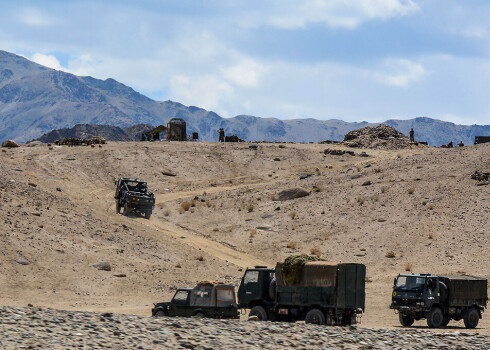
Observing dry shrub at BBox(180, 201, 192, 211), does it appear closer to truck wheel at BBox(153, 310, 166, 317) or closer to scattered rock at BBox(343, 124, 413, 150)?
truck wheel at BBox(153, 310, 166, 317)

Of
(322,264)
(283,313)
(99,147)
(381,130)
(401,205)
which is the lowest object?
(283,313)

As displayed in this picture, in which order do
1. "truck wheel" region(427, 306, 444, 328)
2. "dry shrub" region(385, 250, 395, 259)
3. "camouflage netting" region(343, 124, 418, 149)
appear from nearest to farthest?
"truck wheel" region(427, 306, 444, 328) → "dry shrub" region(385, 250, 395, 259) → "camouflage netting" region(343, 124, 418, 149)

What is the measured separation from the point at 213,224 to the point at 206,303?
31.1 metres

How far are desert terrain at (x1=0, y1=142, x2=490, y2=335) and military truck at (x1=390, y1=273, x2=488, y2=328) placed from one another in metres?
0.72

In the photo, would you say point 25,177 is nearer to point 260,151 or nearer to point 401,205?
point 401,205

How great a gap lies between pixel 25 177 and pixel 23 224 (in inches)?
667

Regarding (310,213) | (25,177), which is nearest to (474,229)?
(310,213)

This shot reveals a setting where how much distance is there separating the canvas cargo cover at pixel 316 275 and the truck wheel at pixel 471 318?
25.2 feet

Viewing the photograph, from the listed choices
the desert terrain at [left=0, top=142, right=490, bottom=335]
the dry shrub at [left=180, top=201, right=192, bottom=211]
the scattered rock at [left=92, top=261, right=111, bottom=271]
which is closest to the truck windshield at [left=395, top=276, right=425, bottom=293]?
the desert terrain at [left=0, top=142, right=490, bottom=335]

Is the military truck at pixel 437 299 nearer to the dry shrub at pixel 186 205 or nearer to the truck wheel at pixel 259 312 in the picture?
the truck wheel at pixel 259 312

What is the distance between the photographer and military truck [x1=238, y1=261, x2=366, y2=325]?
27.9 m

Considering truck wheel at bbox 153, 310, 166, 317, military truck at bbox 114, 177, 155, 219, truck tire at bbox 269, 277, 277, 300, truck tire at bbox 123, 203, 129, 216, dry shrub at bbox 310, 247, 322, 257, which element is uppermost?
military truck at bbox 114, 177, 155, 219

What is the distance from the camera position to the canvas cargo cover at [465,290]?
31.9 metres

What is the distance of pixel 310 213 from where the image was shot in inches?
2317
